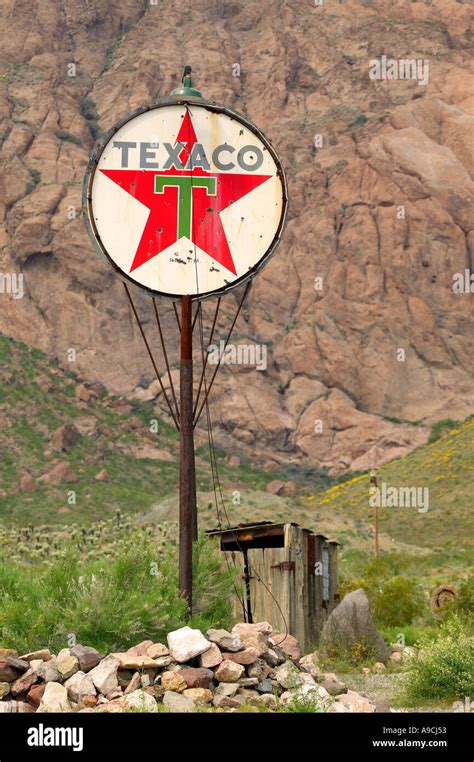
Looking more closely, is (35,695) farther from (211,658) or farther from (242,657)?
(242,657)

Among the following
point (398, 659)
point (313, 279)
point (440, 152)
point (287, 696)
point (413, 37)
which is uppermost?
point (413, 37)

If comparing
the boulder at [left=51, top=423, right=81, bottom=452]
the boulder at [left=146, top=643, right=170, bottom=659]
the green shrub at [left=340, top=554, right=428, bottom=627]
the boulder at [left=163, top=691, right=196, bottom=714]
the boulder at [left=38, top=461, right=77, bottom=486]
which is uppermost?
the boulder at [left=51, top=423, right=81, bottom=452]

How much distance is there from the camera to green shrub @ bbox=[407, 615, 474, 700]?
12383 millimetres

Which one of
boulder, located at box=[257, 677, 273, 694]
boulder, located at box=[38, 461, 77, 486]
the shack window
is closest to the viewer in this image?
boulder, located at box=[257, 677, 273, 694]

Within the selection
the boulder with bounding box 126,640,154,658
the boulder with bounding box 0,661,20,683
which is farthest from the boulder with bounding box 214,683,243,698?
the boulder with bounding box 0,661,20,683

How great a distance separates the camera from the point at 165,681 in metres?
9.88

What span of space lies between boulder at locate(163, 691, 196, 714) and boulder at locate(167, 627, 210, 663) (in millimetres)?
576

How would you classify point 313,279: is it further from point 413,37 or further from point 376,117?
point 413,37

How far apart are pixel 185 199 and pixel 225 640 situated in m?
5.32

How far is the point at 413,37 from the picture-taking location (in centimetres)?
11088

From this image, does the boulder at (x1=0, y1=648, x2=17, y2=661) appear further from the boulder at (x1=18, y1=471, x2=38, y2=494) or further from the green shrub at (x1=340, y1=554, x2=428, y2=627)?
the boulder at (x1=18, y1=471, x2=38, y2=494)

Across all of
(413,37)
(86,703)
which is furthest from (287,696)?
(413,37)

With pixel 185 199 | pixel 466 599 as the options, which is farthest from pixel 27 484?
pixel 185 199
